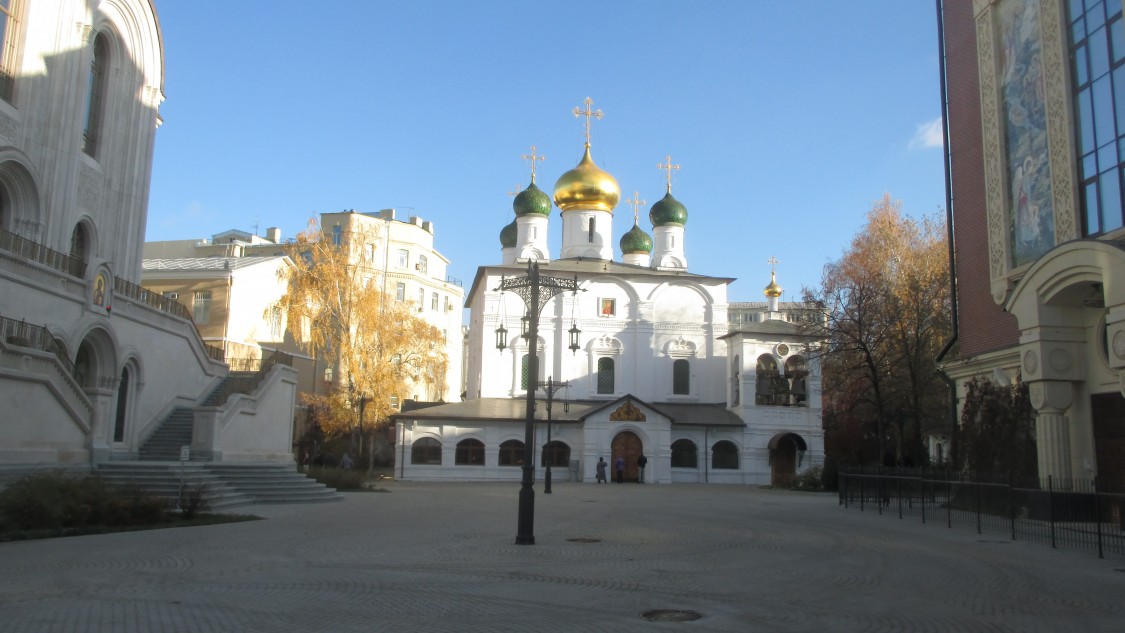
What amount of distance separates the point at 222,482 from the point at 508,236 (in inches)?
1450

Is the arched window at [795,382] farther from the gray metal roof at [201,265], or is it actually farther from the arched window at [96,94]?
the arched window at [96,94]

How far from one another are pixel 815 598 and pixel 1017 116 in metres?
16.5

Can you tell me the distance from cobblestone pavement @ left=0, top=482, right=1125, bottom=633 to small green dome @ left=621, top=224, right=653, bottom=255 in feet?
127

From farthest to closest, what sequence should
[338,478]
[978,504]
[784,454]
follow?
[784,454] < [338,478] < [978,504]

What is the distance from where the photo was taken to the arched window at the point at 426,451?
41188mm

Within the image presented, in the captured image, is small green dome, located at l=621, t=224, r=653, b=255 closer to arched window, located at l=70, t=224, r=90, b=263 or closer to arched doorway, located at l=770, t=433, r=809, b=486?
arched doorway, located at l=770, t=433, r=809, b=486

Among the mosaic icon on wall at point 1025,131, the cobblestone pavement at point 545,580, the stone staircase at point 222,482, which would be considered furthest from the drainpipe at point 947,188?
the stone staircase at point 222,482

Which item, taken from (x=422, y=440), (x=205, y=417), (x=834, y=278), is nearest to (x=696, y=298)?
(x=834, y=278)

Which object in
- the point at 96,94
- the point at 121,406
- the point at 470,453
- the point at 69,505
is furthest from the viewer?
the point at 470,453

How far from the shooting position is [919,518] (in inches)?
814

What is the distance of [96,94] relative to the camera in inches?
1001

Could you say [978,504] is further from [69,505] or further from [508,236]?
[508,236]

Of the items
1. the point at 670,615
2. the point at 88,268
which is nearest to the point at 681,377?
the point at 88,268

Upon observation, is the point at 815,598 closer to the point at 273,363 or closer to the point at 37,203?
the point at 37,203
